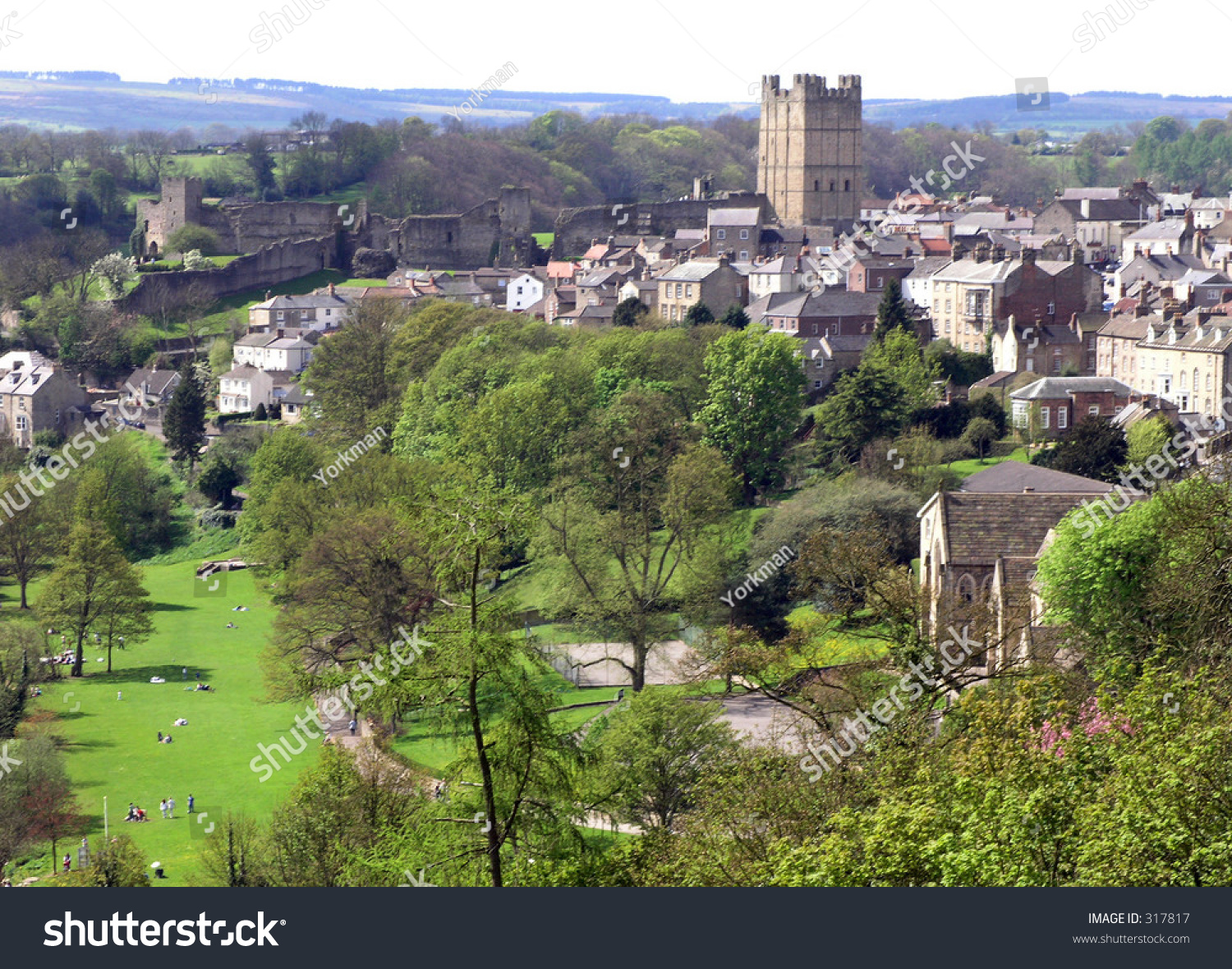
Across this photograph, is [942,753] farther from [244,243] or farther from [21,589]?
[244,243]

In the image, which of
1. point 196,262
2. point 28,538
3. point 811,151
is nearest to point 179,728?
point 28,538

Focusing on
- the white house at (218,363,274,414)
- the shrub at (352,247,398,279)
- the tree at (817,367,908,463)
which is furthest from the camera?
the shrub at (352,247,398,279)

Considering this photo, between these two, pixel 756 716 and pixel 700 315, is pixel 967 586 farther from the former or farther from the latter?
pixel 700 315

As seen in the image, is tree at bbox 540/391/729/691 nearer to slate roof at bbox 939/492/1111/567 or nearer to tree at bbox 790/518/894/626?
slate roof at bbox 939/492/1111/567

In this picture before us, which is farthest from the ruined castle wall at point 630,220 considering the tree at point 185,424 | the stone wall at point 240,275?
the tree at point 185,424

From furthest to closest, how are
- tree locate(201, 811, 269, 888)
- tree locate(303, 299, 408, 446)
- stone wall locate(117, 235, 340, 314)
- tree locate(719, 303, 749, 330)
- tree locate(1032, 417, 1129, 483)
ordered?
stone wall locate(117, 235, 340, 314)
tree locate(719, 303, 749, 330)
tree locate(303, 299, 408, 446)
tree locate(1032, 417, 1129, 483)
tree locate(201, 811, 269, 888)

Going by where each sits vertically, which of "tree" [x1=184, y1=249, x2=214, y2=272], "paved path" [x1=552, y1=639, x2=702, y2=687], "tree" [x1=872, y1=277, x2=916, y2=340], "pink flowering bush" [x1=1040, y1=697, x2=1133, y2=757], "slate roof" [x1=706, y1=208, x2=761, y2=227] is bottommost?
"paved path" [x1=552, y1=639, x2=702, y2=687]

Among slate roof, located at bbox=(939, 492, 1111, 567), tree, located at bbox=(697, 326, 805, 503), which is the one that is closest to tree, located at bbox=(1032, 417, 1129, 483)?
tree, located at bbox=(697, 326, 805, 503)

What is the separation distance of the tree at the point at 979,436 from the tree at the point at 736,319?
575 inches

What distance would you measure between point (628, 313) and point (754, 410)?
17.6 metres

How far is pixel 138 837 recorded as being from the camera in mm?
30406

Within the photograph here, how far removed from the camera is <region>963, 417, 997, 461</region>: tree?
48.9m

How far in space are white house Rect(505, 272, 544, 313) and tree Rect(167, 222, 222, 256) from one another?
670 inches

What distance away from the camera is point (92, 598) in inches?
1736
